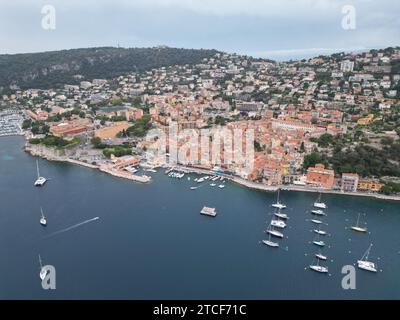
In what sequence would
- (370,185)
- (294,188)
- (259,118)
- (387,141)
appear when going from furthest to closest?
(259,118) → (387,141) → (294,188) → (370,185)

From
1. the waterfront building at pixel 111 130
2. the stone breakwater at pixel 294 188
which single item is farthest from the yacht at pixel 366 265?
the waterfront building at pixel 111 130

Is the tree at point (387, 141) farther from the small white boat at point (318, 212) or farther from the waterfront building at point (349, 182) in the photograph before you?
the small white boat at point (318, 212)

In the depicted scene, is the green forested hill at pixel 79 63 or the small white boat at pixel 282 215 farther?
the green forested hill at pixel 79 63

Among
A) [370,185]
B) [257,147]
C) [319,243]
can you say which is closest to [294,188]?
[370,185]

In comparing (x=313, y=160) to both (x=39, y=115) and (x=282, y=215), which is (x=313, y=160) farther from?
(x=39, y=115)

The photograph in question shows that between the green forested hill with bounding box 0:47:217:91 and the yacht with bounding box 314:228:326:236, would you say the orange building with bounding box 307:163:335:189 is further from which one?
the green forested hill with bounding box 0:47:217:91

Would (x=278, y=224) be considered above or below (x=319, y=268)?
above

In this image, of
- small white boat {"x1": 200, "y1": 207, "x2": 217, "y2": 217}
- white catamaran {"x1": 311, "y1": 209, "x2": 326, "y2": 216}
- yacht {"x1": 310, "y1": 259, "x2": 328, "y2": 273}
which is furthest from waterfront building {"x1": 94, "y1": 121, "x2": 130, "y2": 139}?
yacht {"x1": 310, "y1": 259, "x2": 328, "y2": 273}
